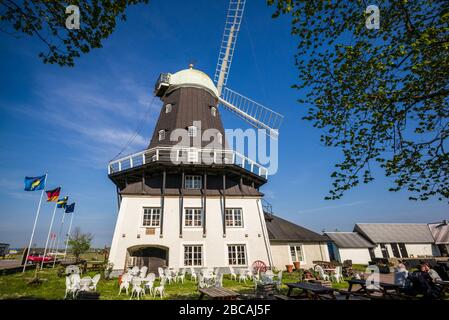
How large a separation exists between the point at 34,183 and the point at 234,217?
590 inches

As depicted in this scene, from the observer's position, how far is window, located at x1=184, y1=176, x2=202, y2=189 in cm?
1867

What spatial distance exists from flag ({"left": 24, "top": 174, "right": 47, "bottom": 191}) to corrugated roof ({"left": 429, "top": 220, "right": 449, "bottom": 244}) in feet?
167

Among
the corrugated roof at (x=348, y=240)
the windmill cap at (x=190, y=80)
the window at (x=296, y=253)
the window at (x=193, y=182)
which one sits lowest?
the window at (x=296, y=253)

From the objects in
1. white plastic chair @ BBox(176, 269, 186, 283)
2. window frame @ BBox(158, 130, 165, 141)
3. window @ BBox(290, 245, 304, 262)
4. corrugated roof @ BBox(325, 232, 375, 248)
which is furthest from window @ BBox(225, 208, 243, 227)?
corrugated roof @ BBox(325, 232, 375, 248)

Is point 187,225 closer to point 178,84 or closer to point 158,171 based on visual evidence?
point 158,171

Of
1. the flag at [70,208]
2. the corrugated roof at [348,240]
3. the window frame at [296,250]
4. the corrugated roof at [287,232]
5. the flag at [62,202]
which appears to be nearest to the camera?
the window frame at [296,250]

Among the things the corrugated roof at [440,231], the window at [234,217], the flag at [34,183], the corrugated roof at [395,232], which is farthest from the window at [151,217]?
the corrugated roof at [440,231]

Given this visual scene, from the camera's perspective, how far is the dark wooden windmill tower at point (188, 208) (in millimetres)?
16203

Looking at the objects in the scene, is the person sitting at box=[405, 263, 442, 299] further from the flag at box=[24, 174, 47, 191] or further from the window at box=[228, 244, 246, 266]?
the flag at box=[24, 174, 47, 191]

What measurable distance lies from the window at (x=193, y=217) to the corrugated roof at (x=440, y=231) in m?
39.6

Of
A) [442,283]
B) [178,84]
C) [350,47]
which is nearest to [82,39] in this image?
[350,47]

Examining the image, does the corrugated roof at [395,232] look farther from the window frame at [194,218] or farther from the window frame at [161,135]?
the window frame at [161,135]

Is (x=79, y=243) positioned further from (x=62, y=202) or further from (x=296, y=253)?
(x=296, y=253)
